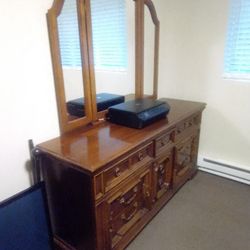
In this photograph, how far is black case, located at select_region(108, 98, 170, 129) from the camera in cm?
165

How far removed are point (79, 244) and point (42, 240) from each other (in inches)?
9.3

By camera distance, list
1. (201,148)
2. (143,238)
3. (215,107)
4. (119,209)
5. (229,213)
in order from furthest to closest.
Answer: (201,148), (215,107), (229,213), (143,238), (119,209)

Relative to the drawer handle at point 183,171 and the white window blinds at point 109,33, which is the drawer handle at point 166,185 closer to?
the drawer handle at point 183,171

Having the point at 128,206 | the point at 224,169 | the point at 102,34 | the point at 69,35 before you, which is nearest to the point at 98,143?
the point at 128,206

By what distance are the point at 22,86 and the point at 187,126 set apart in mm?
1397

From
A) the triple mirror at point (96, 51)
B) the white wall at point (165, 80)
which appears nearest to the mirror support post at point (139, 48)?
the triple mirror at point (96, 51)

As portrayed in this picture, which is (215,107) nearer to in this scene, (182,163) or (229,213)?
(182,163)

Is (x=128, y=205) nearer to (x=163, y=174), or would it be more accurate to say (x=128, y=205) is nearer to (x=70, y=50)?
(x=163, y=174)

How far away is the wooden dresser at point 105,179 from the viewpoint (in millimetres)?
1267

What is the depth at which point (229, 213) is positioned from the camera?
6.55ft

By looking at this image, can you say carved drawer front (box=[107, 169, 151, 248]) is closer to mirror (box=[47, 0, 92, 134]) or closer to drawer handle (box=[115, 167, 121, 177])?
drawer handle (box=[115, 167, 121, 177])

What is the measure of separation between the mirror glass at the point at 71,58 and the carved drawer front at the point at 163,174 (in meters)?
Answer: 0.68

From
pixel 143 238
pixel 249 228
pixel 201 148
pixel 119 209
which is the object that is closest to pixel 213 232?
pixel 249 228

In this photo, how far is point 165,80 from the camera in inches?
102
